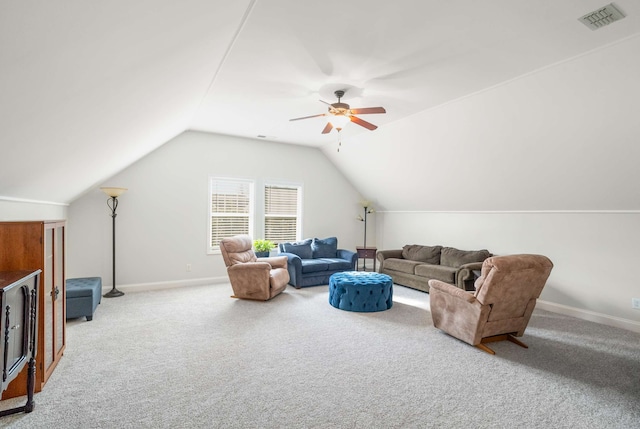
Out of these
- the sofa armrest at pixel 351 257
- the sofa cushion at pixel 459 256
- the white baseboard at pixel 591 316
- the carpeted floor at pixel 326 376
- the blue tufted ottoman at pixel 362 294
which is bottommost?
the carpeted floor at pixel 326 376

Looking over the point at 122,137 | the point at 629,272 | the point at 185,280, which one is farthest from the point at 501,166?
the point at 185,280

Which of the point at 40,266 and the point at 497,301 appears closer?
the point at 40,266

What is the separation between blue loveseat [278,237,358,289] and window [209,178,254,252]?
95 cm

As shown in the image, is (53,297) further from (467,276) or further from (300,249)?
(467,276)

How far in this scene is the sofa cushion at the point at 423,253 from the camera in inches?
253

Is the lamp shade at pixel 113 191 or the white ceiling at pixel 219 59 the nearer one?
the white ceiling at pixel 219 59

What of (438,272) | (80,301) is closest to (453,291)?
(438,272)

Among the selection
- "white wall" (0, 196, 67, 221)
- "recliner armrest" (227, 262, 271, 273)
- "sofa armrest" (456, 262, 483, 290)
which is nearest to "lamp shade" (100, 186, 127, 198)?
"white wall" (0, 196, 67, 221)

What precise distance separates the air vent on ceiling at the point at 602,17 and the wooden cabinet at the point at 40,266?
175 inches

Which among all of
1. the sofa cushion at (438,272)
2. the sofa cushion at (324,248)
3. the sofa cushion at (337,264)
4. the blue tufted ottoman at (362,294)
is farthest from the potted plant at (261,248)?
the sofa cushion at (438,272)

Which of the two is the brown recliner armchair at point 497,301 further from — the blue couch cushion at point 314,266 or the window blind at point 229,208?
the window blind at point 229,208

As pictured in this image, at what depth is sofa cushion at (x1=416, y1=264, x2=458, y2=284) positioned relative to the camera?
5418 mm

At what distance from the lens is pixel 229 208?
6645mm

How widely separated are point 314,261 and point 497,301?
3.60m
